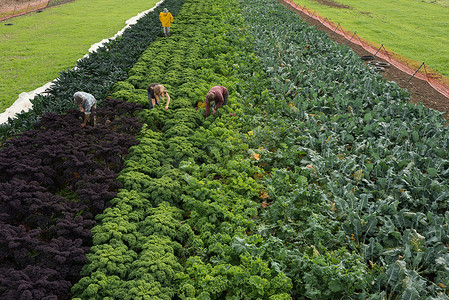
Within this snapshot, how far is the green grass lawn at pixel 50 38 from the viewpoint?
13219mm

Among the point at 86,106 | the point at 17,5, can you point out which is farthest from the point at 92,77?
the point at 17,5

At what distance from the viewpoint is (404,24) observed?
25344 millimetres

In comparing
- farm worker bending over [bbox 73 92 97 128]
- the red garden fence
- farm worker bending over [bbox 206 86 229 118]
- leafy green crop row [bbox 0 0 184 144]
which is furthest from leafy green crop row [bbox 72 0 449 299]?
the red garden fence

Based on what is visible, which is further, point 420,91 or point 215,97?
point 420,91

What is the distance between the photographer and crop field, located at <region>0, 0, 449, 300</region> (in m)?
4.93

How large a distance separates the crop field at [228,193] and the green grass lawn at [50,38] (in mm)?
2600

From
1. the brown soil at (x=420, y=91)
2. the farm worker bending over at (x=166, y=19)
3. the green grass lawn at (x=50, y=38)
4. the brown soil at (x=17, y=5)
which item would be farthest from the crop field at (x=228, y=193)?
the brown soil at (x=17, y=5)

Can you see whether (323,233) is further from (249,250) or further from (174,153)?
(174,153)

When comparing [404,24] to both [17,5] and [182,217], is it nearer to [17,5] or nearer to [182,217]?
[182,217]

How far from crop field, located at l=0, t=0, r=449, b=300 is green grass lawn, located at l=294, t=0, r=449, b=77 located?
9.42 metres

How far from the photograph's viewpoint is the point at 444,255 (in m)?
5.34

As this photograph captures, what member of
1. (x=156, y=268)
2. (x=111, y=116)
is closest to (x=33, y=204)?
(x=156, y=268)

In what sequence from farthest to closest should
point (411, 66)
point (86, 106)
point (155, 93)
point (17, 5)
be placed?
point (17, 5), point (411, 66), point (155, 93), point (86, 106)

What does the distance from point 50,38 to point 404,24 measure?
25726 mm
